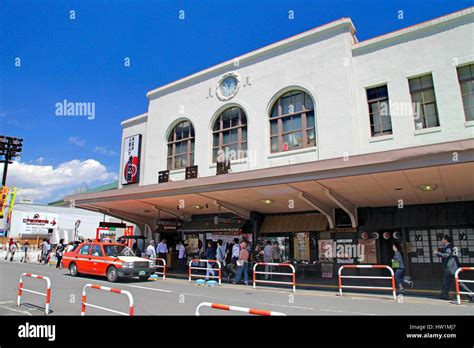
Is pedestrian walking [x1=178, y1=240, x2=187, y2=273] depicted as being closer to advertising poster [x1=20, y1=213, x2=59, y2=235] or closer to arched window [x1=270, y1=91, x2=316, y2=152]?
arched window [x1=270, y1=91, x2=316, y2=152]

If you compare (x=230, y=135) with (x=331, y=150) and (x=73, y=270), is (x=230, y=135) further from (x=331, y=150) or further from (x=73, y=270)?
(x=73, y=270)

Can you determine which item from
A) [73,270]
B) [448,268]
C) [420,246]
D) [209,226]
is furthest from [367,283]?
[73,270]

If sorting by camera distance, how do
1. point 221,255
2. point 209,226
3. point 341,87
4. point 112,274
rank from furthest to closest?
point 209,226 < point 221,255 < point 341,87 < point 112,274

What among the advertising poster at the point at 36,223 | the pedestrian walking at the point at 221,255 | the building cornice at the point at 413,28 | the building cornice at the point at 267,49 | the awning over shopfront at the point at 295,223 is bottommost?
the pedestrian walking at the point at 221,255

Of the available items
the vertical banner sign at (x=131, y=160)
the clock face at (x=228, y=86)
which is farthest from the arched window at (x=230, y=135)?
the vertical banner sign at (x=131, y=160)

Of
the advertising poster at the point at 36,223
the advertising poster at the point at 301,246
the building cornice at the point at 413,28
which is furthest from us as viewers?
the advertising poster at the point at 36,223

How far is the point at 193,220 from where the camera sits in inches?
838

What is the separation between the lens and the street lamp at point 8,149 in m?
39.8

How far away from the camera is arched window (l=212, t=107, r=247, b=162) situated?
19375 millimetres

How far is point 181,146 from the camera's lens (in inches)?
874

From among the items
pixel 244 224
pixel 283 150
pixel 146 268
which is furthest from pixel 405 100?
pixel 146 268

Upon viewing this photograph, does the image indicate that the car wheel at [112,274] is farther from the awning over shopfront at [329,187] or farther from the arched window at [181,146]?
the arched window at [181,146]

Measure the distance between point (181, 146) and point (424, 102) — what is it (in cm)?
1366

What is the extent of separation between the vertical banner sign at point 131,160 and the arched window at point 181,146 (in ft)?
10.6
